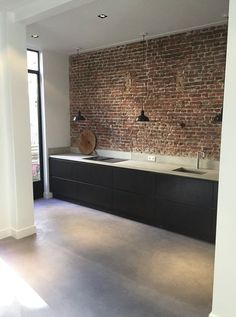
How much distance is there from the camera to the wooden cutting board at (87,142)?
224 inches

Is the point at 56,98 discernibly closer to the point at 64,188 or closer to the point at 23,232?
the point at 64,188

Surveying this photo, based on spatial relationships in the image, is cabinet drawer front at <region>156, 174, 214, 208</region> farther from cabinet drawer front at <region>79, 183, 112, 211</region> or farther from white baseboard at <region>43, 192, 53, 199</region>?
white baseboard at <region>43, 192, 53, 199</region>

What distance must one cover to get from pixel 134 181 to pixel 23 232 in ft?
5.74

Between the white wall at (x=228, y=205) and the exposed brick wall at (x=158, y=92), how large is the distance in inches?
91.2

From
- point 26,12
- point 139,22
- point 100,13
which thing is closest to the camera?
point 26,12

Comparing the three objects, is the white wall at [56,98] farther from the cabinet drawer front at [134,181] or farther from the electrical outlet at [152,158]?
the electrical outlet at [152,158]

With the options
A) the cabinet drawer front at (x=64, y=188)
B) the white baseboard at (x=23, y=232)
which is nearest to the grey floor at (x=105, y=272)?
the white baseboard at (x=23, y=232)

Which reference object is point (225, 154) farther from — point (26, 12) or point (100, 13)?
point (26, 12)

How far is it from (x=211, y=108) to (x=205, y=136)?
423 mm

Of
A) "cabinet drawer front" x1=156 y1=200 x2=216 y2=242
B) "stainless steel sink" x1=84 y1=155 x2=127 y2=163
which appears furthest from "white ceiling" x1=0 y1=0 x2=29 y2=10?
"cabinet drawer front" x1=156 y1=200 x2=216 y2=242

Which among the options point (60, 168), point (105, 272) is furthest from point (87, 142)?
point (105, 272)

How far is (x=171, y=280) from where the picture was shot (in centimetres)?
285

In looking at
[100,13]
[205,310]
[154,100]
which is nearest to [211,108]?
[154,100]

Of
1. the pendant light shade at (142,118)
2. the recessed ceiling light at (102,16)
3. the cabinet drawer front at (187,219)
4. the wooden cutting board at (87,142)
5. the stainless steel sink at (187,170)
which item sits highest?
the recessed ceiling light at (102,16)
